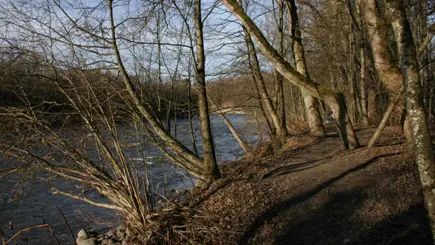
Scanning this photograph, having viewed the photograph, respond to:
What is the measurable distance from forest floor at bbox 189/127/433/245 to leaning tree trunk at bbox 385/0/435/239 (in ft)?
4.08

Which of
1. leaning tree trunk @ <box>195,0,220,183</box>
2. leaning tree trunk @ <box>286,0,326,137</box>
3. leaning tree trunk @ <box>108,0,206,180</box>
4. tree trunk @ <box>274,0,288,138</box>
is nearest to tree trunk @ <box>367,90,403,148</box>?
leaning tree trunk @ <box>286,0,326,137</box>

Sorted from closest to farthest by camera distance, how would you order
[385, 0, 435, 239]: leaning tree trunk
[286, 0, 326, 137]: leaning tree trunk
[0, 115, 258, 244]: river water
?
1. [385, 0, 435, 239]: leaning tree trunk
2. [0, 115, 258, 244]: river water
3. [286, 0, 326, 137]: leaning tree trunk

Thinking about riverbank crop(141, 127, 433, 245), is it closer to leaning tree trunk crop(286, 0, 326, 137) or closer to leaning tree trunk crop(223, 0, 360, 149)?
leaning tree trunk crop(223, 0, 360, 149)

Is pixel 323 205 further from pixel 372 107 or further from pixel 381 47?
pixel 372 107

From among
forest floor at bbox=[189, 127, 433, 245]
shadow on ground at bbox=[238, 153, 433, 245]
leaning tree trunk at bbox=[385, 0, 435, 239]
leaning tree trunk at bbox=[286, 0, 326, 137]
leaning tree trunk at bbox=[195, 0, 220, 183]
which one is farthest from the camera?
leaning tree trunk at bbox=[286, 0, 326, 137]

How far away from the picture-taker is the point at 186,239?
5121 millimetres

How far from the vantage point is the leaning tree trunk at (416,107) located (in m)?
3.20

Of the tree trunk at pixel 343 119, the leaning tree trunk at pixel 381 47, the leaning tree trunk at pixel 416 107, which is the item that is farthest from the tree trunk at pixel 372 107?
the leaning tree trunk at pixel 416 107

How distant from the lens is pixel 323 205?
5.50 m

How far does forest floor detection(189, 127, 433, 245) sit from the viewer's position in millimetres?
4594

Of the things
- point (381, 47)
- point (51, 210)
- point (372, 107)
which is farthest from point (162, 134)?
point (372, 107)

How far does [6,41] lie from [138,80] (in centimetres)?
320

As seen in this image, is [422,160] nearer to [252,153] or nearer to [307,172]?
[307,172]

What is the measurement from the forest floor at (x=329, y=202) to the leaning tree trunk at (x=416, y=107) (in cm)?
124
